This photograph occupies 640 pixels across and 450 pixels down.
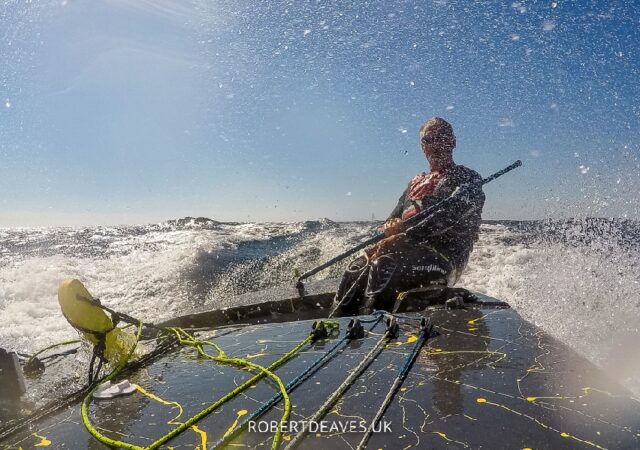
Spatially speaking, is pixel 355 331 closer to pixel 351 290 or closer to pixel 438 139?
pixel 351 290

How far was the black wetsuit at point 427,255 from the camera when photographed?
4.45 m

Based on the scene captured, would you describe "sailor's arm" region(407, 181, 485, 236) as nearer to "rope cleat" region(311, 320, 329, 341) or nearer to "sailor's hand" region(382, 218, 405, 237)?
"sailor's hand" region(382, 218, 405, 237)

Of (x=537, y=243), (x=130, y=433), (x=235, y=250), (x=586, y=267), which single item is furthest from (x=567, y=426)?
(x=235, y=250)

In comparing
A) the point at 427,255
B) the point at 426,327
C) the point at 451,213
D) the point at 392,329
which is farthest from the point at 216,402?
the point at 451,213

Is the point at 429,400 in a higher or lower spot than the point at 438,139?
lower

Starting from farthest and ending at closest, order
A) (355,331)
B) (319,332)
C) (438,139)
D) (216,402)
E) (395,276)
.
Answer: (438,139)
(395,276)
(319,332)
(355,331)
(216,402)

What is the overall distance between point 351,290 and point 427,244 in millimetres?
1089

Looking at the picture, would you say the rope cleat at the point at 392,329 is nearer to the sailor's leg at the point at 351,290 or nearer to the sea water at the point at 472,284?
the sailor's leg at the point at 351,290

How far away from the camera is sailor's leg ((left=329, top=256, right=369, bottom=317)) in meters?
4.64

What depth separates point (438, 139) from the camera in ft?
17.3

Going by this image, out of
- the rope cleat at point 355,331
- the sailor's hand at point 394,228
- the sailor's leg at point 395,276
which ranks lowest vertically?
the rope cleat at point 355,331

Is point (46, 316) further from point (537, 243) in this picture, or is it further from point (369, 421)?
point (537, 243)

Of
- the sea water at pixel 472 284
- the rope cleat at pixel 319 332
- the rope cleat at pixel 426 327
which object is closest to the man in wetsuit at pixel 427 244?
the rope cleat at pixel 319 332

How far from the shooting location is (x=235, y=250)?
18.5m
